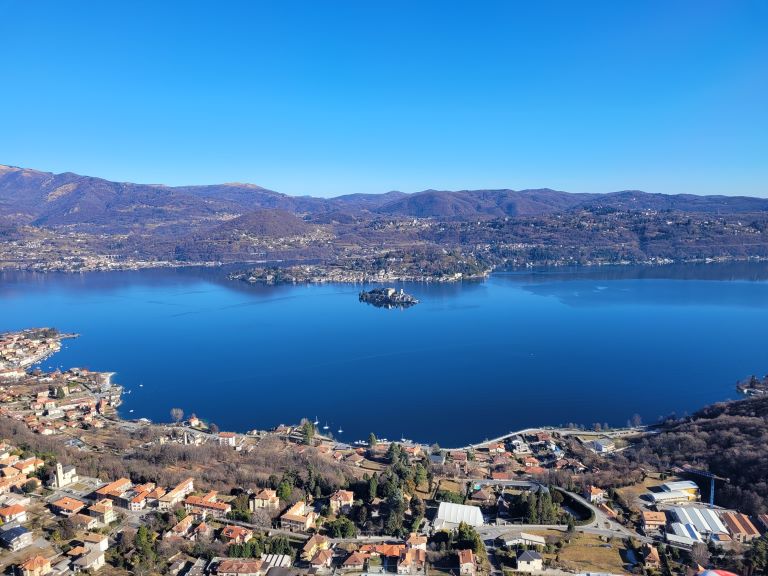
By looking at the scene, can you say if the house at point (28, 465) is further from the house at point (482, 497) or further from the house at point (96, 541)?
the house at point (482, 497)

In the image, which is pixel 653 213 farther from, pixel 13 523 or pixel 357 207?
pixel 13 523

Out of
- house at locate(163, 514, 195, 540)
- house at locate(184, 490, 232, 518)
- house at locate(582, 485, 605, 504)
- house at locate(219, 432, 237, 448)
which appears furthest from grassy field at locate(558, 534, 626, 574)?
house at locate(219, 432, 237, 448)

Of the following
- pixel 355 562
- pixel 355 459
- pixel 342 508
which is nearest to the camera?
pixel 355 562

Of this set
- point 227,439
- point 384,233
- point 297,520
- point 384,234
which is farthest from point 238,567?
point 384,233

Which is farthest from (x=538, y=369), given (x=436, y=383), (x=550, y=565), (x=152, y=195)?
(x=152, y=195)

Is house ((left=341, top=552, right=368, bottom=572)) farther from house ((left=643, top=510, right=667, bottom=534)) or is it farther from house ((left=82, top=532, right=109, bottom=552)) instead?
house ((left=643, top=510, right=667, bottom=534))

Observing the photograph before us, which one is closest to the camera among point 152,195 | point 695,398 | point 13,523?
point 13,523

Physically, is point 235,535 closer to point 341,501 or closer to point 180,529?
point 180,529
